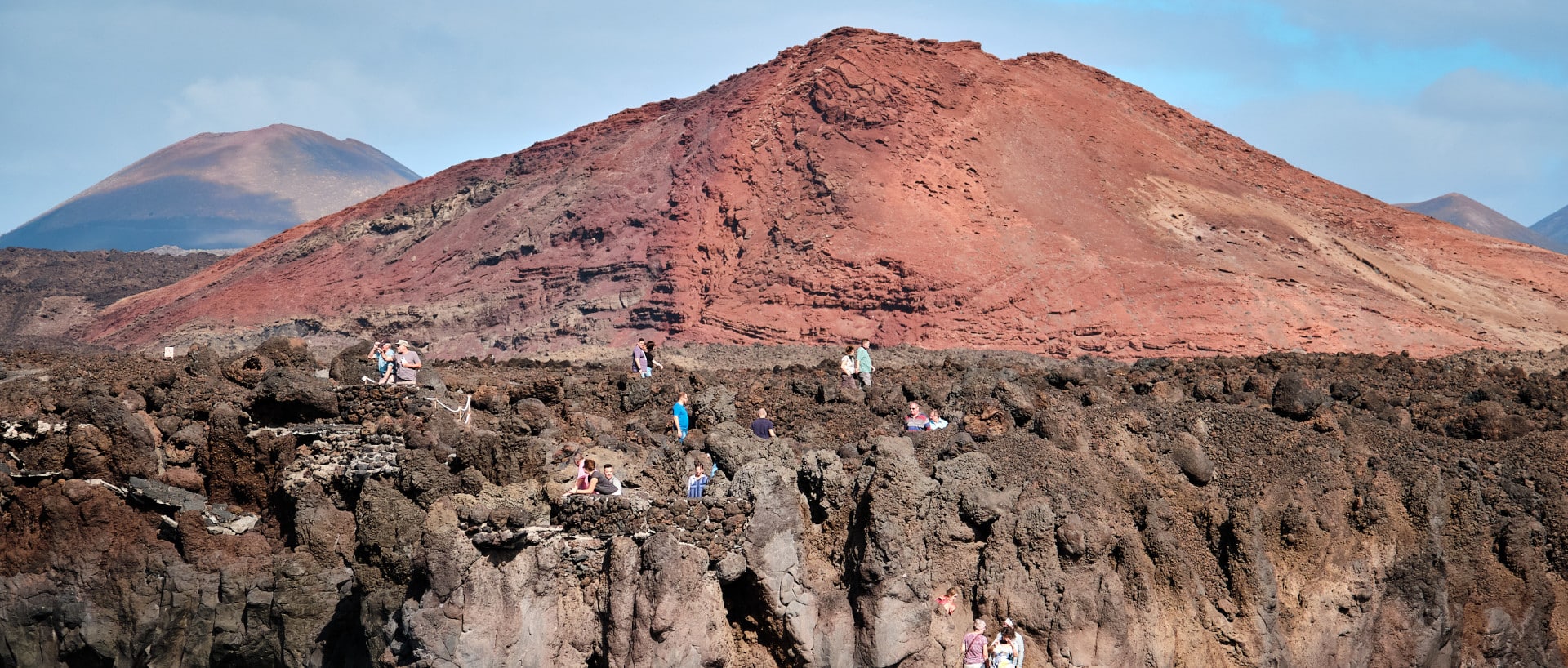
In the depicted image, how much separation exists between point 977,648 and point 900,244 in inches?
1113

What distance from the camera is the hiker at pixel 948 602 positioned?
1212cm

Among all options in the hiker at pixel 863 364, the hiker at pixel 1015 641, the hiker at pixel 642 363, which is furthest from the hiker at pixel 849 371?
the hiker at pixel 1015 641

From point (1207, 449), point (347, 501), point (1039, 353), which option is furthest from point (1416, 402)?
point (1039, 353)

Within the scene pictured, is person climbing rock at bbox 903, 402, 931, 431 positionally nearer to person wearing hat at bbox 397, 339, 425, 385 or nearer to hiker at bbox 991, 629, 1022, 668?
hiker at bbox 991, 629, 1022, 668

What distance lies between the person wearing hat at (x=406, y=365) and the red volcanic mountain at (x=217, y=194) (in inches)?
4422

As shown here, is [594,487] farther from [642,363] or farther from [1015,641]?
[642,363]

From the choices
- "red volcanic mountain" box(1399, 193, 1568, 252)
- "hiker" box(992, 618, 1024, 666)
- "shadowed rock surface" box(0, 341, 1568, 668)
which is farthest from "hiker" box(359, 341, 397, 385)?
"red volcanic mountain" box(1399, 193, 1568, 252)

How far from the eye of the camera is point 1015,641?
449 inches

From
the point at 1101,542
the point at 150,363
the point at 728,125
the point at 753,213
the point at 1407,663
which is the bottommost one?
the point at 1407,663

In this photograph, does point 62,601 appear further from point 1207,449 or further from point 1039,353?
point 1039,353

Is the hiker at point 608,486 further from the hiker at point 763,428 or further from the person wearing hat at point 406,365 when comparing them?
the person wearing hat at point 406,365

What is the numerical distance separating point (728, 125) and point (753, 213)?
5299mm

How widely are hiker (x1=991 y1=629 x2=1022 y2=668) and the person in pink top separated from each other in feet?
0.31

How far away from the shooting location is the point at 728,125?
1827 inches
